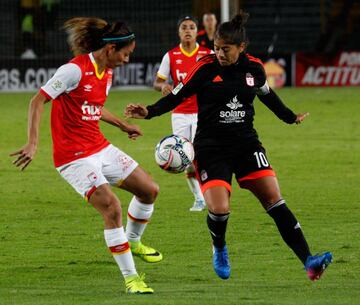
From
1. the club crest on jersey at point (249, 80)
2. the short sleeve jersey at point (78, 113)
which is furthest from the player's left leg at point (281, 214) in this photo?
the short sleeve jersey at point (78, 113)

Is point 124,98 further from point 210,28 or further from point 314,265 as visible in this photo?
point 314,265

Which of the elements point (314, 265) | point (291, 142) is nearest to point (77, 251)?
point (314, 265)

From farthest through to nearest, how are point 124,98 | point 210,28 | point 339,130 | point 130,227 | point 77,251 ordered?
1. point 124,98
2. point 339,130
3. point 210,28
4. point 77,251
5. point 130,227

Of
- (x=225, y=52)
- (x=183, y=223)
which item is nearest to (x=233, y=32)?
(x=225, y=52)

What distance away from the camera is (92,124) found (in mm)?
9008

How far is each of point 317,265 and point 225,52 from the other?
186cm

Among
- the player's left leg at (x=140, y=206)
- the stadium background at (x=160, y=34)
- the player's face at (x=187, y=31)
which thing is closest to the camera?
the player's left leg at (x=140, y=206)

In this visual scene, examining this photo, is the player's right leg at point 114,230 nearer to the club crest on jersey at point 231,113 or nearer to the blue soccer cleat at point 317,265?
the club crest on jersey at point 231,113

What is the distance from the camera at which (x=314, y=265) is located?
8.48m

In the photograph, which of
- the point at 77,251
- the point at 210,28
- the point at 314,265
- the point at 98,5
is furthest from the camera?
the point at 98,5

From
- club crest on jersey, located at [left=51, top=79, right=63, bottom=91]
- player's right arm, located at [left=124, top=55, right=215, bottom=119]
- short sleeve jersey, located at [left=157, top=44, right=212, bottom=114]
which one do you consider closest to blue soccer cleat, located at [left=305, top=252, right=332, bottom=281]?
player's right arm, located at [left=124, top=55, right=215, bottom=119]

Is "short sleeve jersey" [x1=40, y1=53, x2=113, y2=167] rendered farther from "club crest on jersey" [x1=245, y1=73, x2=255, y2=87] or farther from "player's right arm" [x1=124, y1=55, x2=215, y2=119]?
"club crest on jersey" [x1=245, y1=73, x2=255, y2=87]

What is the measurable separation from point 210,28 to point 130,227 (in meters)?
8.13

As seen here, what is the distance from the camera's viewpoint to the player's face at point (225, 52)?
8.91 metres
